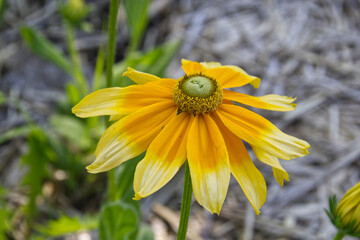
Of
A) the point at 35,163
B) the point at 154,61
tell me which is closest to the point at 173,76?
the point at 154,61

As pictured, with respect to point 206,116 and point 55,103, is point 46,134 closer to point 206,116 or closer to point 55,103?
point 55,103

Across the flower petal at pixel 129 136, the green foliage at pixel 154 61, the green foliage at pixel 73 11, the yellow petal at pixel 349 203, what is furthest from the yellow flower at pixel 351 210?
the green foliage at pixel 73 11

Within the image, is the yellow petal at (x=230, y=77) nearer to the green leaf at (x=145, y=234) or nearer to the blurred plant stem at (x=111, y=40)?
the blurred plant stem at (x=111, y=40)

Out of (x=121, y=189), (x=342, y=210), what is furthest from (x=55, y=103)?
(x=342, y=210)

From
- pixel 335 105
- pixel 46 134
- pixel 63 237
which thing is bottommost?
pixel 63 237

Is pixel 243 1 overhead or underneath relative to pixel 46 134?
overhead

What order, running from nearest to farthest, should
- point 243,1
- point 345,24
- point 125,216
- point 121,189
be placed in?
point 125,216 → point 121,189 → point 345,24 → point 243,1
